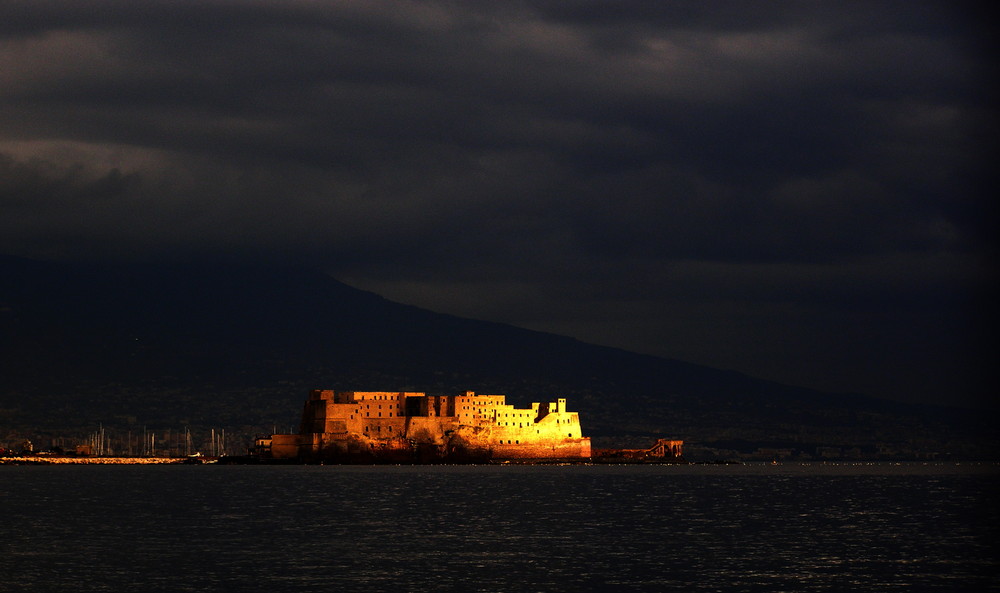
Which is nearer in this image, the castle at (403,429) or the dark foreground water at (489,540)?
the dark foreground water at (489,540)

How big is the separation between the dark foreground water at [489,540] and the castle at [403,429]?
6285 cm

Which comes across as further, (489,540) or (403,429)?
(403,429)

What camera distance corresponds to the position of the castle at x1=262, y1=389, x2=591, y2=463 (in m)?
180

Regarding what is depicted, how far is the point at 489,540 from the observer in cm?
6644

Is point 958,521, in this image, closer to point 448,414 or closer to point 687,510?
point 687,510

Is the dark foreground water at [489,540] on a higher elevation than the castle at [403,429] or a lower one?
lower

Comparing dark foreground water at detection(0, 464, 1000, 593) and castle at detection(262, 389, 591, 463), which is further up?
castle at detection(262, 389, 591, 463)

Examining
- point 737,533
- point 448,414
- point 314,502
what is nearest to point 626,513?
Answer: point 737,533

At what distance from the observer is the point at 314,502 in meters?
95.3

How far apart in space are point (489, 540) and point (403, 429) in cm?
11440

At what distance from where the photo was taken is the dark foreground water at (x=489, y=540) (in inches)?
2012

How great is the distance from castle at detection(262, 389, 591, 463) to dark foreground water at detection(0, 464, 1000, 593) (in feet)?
206

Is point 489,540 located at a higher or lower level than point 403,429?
lower

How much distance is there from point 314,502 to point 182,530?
23609mm
